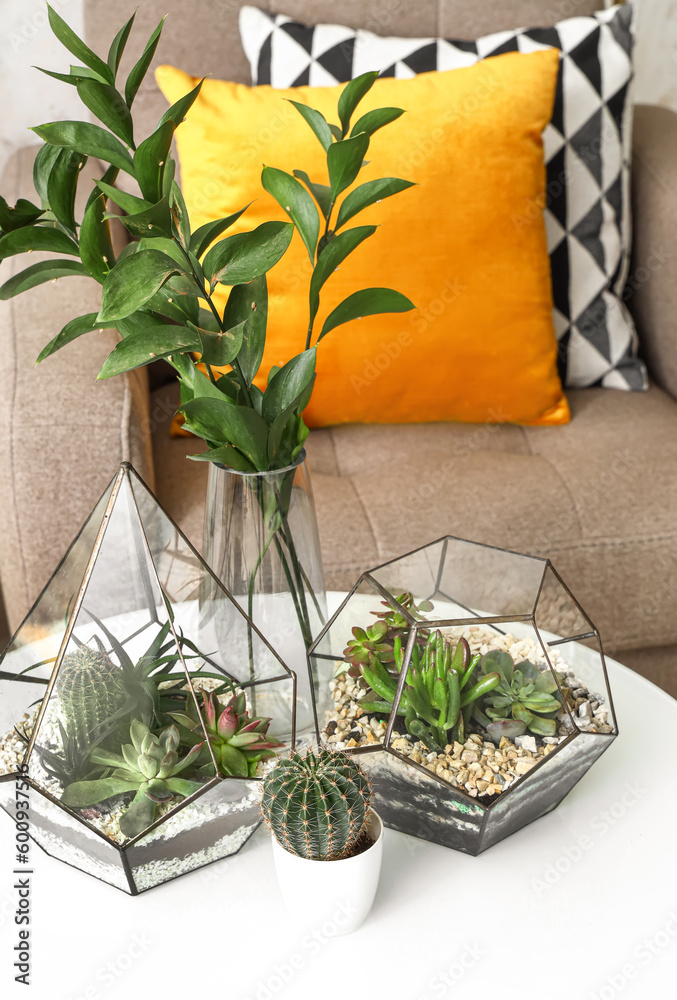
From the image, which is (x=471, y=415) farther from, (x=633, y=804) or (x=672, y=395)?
(x=633, y=804)

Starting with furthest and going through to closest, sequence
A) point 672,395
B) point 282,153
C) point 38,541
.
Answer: point 672,395 → point 282,153 → point 38,541

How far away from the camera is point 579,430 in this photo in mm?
1357

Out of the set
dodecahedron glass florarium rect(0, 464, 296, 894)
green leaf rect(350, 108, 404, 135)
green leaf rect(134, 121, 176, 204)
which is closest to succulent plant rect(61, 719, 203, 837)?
dodecahedron glass florarium rect(0, 464, 296, 894)

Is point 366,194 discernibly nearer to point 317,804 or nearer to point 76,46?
point 76,46

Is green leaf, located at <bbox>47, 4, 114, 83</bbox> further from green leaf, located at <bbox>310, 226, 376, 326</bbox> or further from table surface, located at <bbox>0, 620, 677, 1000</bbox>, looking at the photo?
table surface, located at <bbox>0, 620, 677, 1000</bbox>

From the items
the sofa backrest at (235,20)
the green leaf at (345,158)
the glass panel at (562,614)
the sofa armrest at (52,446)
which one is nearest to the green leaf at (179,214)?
the green leaf at (345,158)

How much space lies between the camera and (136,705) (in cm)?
62

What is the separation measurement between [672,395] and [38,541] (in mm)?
1037

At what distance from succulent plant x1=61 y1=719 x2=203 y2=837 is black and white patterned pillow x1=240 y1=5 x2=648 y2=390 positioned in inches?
42.1

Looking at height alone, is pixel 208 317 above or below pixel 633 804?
above

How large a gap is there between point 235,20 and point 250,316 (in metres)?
1.04

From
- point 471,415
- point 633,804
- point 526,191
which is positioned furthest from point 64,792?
point 526,191

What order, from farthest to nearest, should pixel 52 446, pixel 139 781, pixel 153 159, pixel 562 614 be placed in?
pixel 52 446, pixel 562 614, pixel 139 781, pixel 153 159

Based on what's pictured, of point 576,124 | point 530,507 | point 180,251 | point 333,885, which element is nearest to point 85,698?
point 333,885
